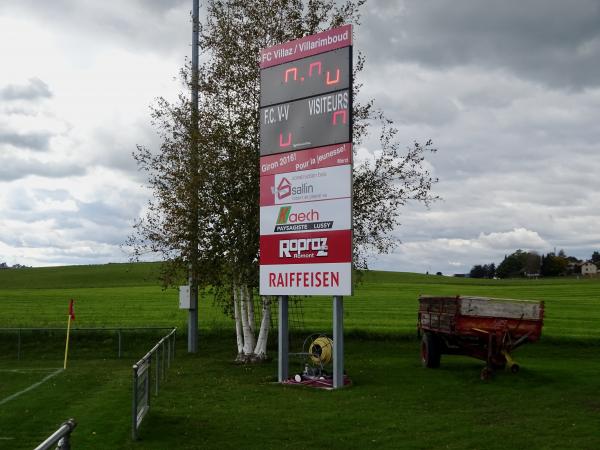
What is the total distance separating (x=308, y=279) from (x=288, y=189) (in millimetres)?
2418

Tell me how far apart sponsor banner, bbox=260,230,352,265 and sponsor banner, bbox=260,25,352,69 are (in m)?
4.66

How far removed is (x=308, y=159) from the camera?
63.7 feet

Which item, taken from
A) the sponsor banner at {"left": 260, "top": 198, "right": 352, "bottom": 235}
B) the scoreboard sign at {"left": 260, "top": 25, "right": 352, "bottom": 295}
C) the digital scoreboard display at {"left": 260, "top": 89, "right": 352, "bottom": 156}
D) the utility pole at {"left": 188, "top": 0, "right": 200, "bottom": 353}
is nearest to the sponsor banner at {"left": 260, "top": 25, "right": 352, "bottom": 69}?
the scoreboard sign at {"left": 260, "top": 25, "right": 352, "bottom": 295}

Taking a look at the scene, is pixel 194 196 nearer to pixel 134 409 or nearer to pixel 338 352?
pixel 338 352

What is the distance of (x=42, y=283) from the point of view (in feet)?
309

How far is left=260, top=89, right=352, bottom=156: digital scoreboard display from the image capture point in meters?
18.9

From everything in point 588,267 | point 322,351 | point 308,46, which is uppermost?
point 308,46

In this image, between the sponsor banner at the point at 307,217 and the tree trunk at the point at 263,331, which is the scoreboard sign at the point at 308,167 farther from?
the tree trunk at the point at 263,331

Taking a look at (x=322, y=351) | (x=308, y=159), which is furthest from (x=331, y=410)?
(x=308, y=159)

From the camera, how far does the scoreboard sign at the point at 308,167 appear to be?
61.2ft

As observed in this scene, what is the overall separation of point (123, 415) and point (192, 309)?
13.2m

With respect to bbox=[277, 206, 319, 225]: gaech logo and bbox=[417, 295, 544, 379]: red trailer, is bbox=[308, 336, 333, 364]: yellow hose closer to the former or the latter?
bbox=[417, 295, 544, 379]: red trailer

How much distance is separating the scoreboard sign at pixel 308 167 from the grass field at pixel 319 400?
2932 millimetres

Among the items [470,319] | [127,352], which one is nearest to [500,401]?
[470,319]
